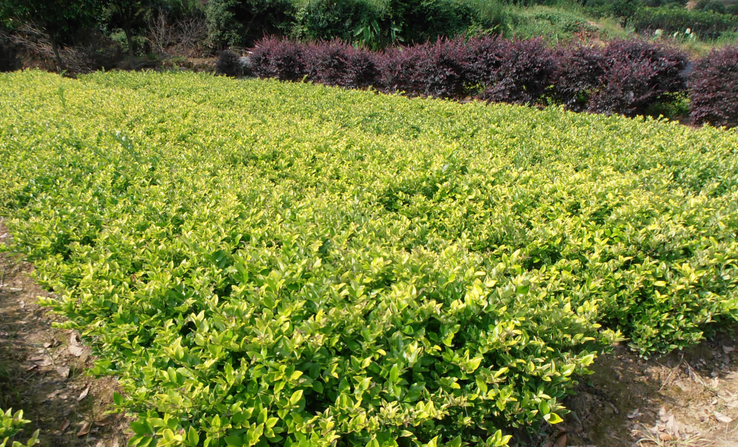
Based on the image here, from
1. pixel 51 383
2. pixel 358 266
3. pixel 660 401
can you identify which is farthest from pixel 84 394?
pixel 660 401

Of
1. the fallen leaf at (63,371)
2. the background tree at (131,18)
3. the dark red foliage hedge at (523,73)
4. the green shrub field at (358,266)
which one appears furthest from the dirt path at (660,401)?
the background tree at (131,18)

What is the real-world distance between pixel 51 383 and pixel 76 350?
0.36 m

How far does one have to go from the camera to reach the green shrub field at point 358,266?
5.99 ft

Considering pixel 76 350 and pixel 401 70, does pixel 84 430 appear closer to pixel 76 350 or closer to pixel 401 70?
pixel 76 350

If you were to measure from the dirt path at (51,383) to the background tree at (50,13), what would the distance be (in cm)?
1495

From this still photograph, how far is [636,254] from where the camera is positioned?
3.18 meters

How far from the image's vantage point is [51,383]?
2801 millimetres

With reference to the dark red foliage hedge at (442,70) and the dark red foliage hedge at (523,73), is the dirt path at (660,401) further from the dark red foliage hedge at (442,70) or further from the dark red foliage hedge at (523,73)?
the dark red foliage hedge at (442,70)

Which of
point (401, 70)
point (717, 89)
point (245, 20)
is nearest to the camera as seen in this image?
point (717, 89)

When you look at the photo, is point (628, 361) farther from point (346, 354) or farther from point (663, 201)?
point (346, 354)

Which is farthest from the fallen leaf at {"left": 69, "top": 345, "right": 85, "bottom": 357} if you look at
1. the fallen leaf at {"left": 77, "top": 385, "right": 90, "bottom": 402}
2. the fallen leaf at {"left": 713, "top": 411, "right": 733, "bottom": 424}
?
the fallen leaf at {"left": 713, "top": 411, "right": 733, "bottom": 424}

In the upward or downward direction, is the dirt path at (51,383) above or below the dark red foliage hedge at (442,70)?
below

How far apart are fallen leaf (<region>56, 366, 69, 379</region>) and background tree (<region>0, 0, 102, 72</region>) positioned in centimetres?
1606

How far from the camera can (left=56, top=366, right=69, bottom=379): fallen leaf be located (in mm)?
2887
